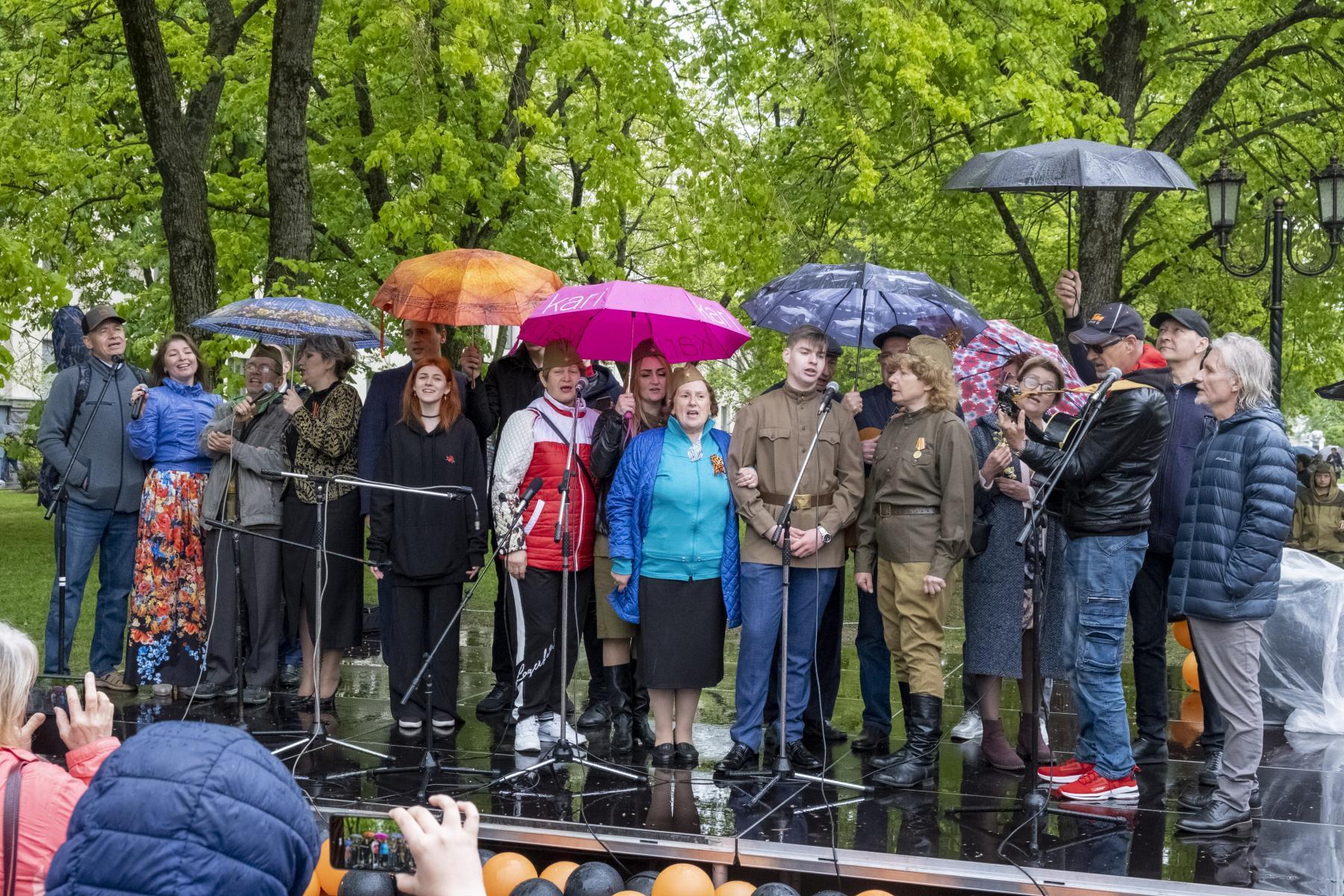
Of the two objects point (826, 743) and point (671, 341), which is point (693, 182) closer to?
point (671, 341)

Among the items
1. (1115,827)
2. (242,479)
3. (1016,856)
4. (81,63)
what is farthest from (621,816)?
(81,63)

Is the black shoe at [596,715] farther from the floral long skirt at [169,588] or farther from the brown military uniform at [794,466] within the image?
the floral long skirt at [169,588]

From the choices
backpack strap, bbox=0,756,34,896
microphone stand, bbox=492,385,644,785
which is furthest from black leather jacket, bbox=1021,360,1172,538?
backpack strap, bbox=0,756,34,896

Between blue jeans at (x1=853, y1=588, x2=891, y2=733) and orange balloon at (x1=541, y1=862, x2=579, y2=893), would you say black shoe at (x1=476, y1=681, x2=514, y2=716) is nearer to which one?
blue jeans at (x1=853, y1=588, x2=891, y2=733)

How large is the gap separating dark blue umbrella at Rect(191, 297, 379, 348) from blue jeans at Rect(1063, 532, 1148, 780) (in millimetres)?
4235

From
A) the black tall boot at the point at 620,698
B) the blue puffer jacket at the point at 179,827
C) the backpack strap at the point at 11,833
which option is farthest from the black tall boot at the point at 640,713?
the blue puffer jacket at the point at 179,827

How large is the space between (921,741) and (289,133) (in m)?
7.59

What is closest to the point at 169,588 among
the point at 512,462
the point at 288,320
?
the point at 288,320

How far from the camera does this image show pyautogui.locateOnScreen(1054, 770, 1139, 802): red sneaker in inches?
234

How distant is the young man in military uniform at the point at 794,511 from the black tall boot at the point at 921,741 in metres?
0.55

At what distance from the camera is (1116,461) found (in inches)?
231

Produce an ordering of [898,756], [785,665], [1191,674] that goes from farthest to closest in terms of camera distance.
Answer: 1. [1191,674]
2. [898,756]
3. [785,665]

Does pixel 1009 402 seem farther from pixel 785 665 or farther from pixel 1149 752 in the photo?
pixel 1149 752

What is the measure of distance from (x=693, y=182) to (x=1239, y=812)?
8679 millimetres
